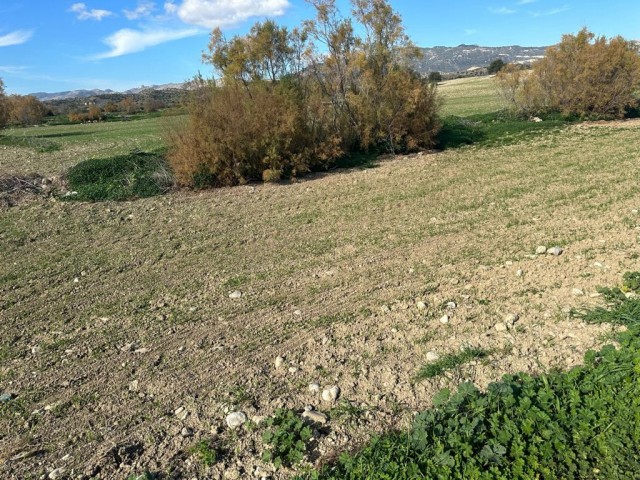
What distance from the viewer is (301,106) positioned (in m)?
16.5

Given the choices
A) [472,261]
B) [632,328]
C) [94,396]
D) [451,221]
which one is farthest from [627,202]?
[94,396]

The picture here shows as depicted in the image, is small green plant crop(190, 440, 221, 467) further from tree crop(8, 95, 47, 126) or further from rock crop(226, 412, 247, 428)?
tree crop(8, 95, 47, 126)

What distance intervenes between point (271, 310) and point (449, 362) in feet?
7.60

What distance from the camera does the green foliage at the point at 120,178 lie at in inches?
519

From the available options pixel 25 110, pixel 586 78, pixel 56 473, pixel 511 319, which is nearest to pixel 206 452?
pixel 56 473

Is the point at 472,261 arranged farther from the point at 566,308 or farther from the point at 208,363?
the point at 208,363

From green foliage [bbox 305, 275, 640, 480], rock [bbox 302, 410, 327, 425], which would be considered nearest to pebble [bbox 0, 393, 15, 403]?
rock [bbox 302, 410, 327, 425]

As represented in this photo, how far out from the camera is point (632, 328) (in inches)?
170

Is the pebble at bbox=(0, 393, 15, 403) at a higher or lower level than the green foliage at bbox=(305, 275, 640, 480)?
lower

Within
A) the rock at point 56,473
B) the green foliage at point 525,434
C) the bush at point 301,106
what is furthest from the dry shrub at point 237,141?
the green foliage at point 525,434

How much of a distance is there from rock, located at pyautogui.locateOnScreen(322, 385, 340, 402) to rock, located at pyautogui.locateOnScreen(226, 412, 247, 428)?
68cm

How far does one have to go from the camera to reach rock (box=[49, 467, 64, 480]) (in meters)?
3.52

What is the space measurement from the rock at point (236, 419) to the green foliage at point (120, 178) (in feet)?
34.1

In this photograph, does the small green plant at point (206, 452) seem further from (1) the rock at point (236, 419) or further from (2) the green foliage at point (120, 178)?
(2) the green foliage at point (120, 178)
